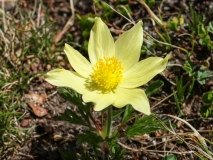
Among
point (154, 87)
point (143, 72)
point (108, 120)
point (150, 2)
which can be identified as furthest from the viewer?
point (150, 2)

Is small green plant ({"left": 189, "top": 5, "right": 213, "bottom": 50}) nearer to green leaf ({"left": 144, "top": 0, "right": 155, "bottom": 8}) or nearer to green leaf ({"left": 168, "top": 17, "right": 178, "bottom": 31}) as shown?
green leaf ({"left": 168, "top": 17, "right": 178, "bottom": 31})

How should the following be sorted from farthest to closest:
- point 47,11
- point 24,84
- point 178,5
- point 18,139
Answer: point 47,11 → point 178,5 → point 24,84 → point 18,139

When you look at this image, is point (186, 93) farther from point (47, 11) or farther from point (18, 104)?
point (47, 11)

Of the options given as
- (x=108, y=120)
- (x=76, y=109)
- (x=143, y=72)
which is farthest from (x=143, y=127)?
(x=76, y=109)

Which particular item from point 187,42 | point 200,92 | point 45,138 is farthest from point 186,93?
point 45,138

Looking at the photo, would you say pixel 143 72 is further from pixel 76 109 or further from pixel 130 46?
pixel 76 109

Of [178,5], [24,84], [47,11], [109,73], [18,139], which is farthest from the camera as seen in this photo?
[47,11]
